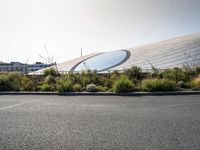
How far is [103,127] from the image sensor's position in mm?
5695

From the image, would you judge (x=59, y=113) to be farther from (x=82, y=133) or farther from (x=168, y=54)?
(x=168, y=54)

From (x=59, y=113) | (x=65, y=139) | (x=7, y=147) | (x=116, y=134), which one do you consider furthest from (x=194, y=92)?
(x=7, y=147)

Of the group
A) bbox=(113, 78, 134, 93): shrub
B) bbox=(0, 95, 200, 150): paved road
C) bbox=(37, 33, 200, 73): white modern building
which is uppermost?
bbox=(37, 33, 200, 73): white modern building

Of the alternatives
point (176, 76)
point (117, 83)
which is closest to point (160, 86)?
point (117, 83)

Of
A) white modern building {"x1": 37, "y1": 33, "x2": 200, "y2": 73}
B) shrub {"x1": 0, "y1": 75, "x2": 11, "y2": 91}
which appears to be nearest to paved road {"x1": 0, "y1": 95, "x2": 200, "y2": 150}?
shrub {"x1": 0, "y1": 75, "x2": 11, "y2": 91}

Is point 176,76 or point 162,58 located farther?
point 162,58

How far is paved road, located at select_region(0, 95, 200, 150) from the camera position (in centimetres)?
449

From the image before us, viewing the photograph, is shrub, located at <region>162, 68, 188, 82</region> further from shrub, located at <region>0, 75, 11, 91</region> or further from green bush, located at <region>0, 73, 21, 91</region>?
shrub, located at <region>0, 75, 11, 91</region>

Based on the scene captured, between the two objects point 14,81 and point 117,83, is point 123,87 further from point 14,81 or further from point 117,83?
point 14,81

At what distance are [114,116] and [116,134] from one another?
5.99ft

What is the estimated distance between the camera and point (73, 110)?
26.4ft

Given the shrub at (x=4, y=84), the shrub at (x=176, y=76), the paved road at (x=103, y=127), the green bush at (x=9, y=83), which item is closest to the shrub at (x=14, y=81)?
the green bush at (x=9, y=83)

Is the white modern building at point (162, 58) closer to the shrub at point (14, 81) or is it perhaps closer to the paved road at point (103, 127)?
the shrub at point (14, 81)

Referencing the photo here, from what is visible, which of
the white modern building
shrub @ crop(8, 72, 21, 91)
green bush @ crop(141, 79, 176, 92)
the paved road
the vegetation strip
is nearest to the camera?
the paved road
